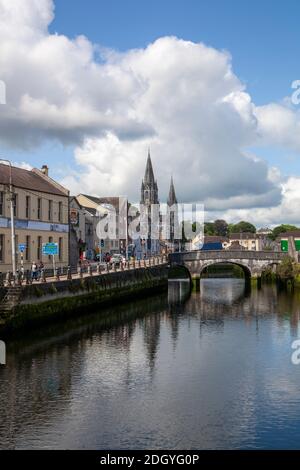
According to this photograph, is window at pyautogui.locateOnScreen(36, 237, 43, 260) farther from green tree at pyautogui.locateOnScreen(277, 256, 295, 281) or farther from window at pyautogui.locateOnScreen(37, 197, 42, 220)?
green tree at pyautogui.locateOnScreen(277, 256, 295, 281)

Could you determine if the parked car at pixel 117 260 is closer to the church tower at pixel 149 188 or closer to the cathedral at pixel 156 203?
the cathedral at pixel 156 203

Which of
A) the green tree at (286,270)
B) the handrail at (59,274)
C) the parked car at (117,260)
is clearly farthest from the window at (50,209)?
the green tree at (286,270)

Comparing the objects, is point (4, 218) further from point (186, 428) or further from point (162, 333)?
point (186, 428)

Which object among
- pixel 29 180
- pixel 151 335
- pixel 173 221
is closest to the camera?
pixel 151 335

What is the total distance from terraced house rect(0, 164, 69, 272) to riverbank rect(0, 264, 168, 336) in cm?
461

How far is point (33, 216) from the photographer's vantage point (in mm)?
42250

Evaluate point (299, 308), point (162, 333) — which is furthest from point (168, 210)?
point (162, 333)

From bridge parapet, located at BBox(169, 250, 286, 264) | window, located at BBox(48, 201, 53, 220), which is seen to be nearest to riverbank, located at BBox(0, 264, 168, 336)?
window, located at BBox(48, 201, 53, 220)

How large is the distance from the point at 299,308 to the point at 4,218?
82.4ft

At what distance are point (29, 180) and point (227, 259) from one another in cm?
3818
